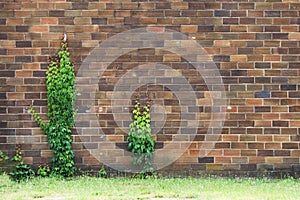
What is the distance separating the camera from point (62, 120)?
714 cm

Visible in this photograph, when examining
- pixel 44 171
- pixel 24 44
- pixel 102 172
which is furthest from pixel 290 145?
pixel 24 44

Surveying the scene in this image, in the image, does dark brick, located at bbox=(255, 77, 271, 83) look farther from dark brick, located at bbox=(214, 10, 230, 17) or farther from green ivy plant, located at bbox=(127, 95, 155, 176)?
green ivy plant, located at bbox=(127, 95, 155, 176)

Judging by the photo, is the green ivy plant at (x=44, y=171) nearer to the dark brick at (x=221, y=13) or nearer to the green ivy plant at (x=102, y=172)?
the green ivy plant at (x=102, y=172)

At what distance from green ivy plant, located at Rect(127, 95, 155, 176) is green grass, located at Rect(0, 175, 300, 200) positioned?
0.83ft

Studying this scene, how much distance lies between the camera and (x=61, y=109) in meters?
7.14

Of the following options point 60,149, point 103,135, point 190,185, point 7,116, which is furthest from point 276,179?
point 7,116

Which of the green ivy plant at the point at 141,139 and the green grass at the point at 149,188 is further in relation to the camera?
the green ivy plant at the point at 141,139

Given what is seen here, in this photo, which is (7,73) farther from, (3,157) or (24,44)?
(3,157)

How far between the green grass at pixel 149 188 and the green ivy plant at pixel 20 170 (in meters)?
0.11

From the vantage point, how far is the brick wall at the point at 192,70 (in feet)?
23.4

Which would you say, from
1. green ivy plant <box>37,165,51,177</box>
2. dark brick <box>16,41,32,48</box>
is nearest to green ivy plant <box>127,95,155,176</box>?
green ivy plant <box>37,165,51,177</box>

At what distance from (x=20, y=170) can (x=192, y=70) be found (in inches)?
100.0

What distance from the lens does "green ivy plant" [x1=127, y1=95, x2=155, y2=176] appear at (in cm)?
712

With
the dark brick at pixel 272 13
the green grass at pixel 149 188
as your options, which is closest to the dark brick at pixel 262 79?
Result: the dark brick at pixel 272 13
